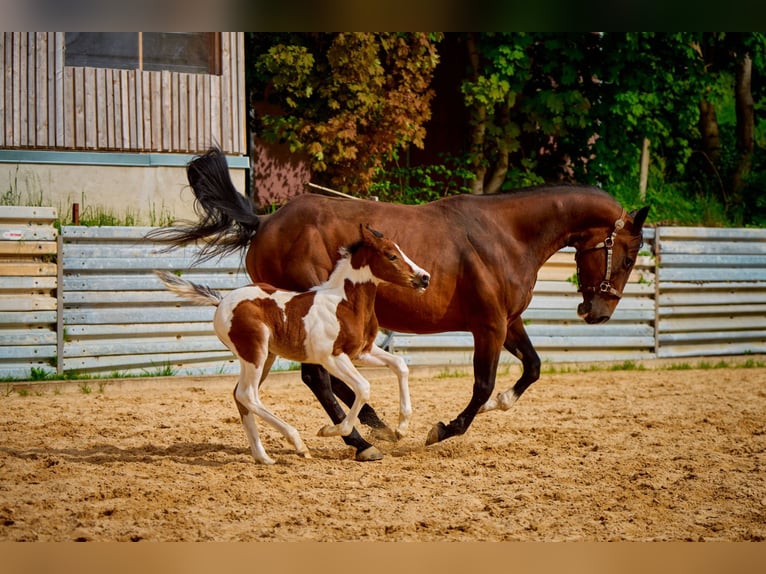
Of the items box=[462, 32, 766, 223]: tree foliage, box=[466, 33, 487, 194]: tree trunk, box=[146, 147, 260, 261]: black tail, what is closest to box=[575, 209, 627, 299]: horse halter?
box=[146, 147, 260, 261]: black tail

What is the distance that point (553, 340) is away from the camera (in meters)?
A: 10.9

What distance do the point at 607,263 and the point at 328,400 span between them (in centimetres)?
210

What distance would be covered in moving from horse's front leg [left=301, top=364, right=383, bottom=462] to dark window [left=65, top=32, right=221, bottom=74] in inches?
282

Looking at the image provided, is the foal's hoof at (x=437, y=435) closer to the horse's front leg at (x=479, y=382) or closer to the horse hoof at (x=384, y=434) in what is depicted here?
the horse's front leg at (x=479, y=382)

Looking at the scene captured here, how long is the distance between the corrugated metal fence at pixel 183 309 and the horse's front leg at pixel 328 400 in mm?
1653

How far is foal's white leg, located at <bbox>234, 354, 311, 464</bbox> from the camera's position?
A: 5.20 meters

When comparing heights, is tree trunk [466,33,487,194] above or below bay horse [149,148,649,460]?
A: above

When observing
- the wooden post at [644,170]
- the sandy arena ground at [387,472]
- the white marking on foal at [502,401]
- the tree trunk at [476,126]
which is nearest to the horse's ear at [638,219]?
the white marking on foal at [502,401]

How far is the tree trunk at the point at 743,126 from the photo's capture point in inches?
667

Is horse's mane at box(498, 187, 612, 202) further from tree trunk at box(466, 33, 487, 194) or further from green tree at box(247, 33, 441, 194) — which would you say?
tree trunk at box(466, 33, 487, 194)
